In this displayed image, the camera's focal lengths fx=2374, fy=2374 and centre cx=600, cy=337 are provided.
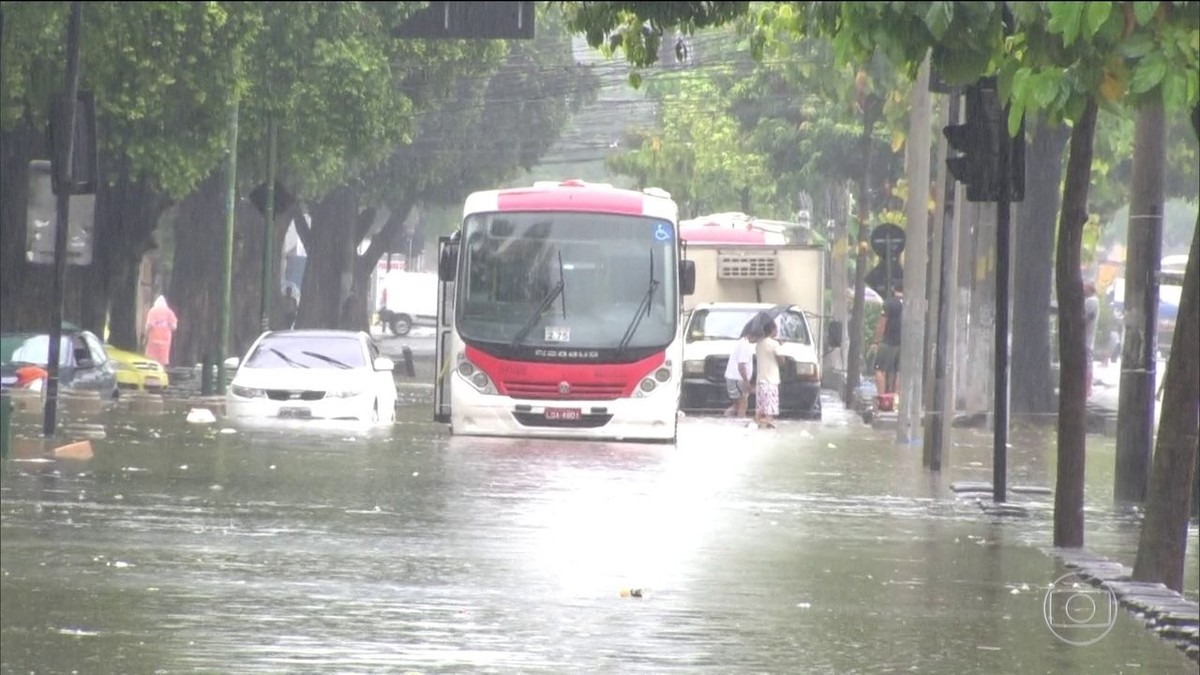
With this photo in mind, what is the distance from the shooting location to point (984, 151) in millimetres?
16422

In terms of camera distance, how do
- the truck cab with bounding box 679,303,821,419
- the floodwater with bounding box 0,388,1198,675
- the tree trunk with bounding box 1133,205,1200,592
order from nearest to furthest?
the floodwater with bounding box 0,388,1198,675, the tree trunk with bounding box 1133,205,1200,592, the truck cab with bounding box 679,303,821,419

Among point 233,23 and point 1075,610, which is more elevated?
point 233,23

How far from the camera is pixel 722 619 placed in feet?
35.3

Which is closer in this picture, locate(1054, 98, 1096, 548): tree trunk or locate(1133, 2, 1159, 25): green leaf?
locate(1133, 2, 1159, 25): green leaf

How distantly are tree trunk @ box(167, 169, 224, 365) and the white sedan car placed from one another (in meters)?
18.4

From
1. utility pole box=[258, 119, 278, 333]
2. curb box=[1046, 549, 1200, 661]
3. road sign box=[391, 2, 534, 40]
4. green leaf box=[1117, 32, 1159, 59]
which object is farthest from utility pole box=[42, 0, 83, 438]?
utility pole box=[258, 119, 278, 333]

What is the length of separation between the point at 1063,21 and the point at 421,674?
339 centimetres

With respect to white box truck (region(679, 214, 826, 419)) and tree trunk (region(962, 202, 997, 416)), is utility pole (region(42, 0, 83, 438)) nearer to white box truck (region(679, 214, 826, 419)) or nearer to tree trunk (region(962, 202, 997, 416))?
tree trunk (region(962, 202, 997, 416))

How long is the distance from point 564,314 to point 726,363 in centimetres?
1001

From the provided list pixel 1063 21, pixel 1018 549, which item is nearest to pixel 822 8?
pixel 1063 21

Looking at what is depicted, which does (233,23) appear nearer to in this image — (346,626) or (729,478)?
(729,478)

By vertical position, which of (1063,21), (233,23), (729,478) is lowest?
(729,478)

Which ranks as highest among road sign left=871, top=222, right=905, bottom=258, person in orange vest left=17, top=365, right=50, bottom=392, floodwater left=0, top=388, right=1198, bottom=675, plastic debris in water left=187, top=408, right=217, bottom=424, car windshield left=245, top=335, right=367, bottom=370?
road sign left=871, top=222, right=905, bottom=258

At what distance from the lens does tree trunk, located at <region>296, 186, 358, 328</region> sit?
61500mm
